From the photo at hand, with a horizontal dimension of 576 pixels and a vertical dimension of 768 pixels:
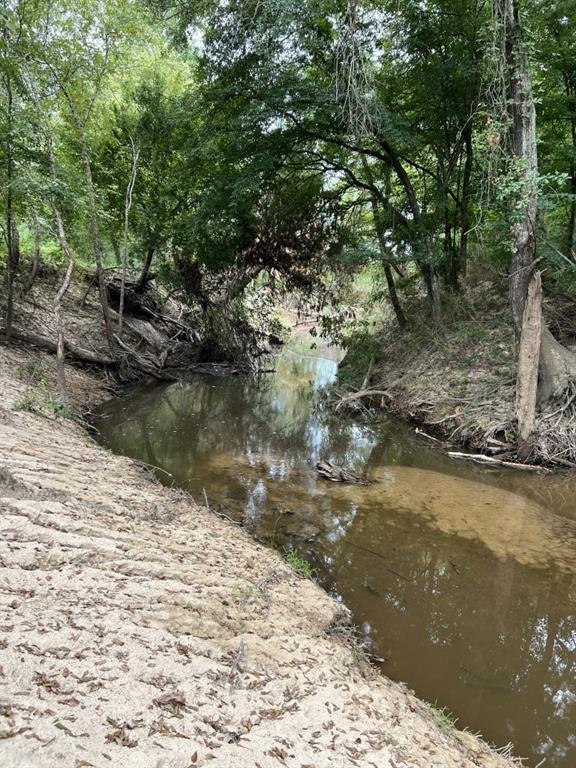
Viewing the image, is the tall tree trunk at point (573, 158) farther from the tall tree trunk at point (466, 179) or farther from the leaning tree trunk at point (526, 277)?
the tall tree trunk at point (466, 179)

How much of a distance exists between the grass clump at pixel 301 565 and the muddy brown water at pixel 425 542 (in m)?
0.12

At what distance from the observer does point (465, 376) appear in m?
10.2

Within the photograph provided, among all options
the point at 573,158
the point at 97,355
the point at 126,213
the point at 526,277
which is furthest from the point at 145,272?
the point at 573,158

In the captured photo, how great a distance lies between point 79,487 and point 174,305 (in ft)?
48.6

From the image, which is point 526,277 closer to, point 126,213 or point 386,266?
point 386,266

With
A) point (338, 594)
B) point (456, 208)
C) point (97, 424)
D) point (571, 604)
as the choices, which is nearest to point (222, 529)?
point (338, 594)

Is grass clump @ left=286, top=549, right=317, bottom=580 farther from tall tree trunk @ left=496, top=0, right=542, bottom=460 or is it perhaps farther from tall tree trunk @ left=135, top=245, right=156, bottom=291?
tall tree trunk @ left=135, top=245, right=156, bottom=291

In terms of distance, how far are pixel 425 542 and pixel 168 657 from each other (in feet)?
12.2

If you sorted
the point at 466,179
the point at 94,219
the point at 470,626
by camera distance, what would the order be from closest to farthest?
the point at 470,626 → the point at 94,219 → the point at 466,179

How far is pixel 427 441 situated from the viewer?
31.0 ft

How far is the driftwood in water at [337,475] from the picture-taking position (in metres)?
7.26

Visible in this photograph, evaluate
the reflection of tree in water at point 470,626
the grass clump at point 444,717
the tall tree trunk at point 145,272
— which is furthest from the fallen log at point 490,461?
the tall tree trunk at point 145,272

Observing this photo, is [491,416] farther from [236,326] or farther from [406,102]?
[236,326]

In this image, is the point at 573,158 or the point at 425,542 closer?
the point at 425,542
